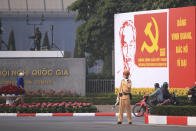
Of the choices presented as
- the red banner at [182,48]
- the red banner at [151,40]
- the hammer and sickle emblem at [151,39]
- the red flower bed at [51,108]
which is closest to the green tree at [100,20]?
the red banner at [151,40]

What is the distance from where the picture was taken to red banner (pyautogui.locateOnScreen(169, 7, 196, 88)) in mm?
32438

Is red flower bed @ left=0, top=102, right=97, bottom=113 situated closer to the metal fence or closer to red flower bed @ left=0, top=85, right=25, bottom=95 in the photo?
red flower bed @ left=0, top=85, right=25, bottom=95

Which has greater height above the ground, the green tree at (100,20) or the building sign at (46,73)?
the green tree at (100,20)

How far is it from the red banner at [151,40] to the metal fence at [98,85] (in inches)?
196

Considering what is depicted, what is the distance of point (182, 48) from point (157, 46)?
1816 mm

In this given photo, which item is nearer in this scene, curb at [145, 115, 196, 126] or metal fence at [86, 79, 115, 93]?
curb at [145, 115, 196, 126]

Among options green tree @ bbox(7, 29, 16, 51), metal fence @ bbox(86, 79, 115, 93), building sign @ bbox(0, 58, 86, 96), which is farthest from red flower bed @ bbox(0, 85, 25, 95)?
green tree @ bbox(7, 29, 16, 51)

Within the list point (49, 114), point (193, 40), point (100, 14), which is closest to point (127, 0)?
point (100, 14)

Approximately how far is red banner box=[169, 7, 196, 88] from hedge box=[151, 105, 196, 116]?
530 inches

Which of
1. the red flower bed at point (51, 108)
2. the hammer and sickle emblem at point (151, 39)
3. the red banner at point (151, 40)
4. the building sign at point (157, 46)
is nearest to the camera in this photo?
the red flower bed at point (51, 108)

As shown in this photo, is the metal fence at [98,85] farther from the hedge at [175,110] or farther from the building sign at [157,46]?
the hedge at [175,110]

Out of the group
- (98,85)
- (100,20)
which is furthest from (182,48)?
(100,20)

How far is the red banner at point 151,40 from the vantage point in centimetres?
3400

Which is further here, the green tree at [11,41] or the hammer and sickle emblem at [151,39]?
the green tree at [11,41]
